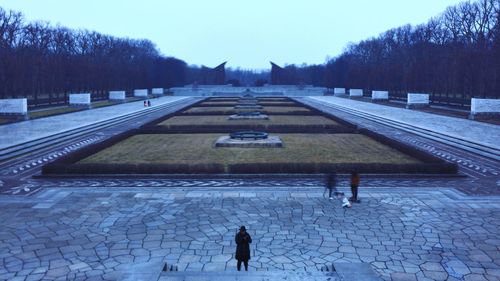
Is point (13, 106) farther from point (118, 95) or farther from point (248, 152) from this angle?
point (118, 95)

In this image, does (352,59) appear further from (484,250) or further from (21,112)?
(484,250)

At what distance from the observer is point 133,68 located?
92.0 metres

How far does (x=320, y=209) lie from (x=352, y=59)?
97.2 meters

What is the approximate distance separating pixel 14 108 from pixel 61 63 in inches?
976

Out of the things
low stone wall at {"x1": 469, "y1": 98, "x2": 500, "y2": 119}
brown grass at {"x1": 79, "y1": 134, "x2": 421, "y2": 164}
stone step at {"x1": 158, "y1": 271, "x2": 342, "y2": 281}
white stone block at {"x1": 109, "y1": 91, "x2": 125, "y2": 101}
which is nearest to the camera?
stone step at {"x1": 158, "y1": 271, "x2": 342, "y2": 281}

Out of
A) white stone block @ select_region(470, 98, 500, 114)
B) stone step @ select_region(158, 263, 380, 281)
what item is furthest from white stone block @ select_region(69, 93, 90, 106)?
stone step @ select_region(158, 263, 380, 281)

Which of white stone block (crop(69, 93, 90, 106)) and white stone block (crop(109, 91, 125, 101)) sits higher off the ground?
white stone block (crop(109, 91, 125, 101))

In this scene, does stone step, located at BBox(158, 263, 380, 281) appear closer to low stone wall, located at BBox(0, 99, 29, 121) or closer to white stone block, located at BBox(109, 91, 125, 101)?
low stone wall, located at BBox(0, 99, 29, 121)

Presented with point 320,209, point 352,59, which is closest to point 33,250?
point 320,209

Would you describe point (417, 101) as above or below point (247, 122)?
above

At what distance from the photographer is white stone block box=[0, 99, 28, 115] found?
36906mm

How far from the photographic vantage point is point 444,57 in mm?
56594

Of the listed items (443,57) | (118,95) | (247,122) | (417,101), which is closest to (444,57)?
(443,57)

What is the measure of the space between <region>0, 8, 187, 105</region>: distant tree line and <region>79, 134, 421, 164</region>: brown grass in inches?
1203
